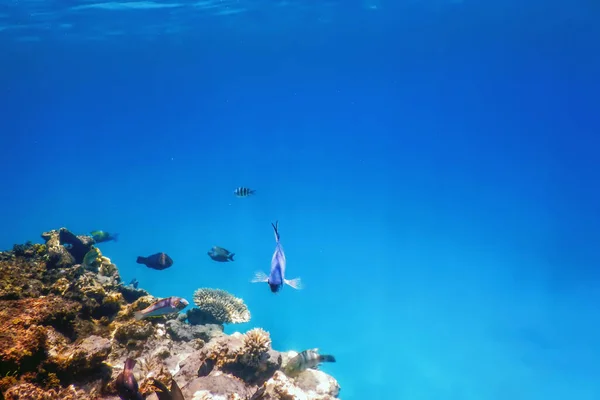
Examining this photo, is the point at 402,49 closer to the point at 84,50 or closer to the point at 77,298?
the point at 84,50

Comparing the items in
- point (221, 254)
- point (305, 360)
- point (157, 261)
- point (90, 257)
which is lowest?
point (305, 360)

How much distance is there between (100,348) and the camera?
4.50m

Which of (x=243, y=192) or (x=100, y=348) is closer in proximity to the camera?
(x=100, y=348)

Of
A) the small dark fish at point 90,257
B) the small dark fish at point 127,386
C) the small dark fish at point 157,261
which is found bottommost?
the small dark fish at point 127,386

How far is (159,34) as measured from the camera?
29141mm

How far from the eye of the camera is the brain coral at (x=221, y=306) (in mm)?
9195

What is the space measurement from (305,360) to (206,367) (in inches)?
82.1

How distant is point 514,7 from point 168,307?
28.3 meters

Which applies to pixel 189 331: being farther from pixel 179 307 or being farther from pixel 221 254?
pixel 221 254

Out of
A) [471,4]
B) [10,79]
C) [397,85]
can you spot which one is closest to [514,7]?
[471,4]

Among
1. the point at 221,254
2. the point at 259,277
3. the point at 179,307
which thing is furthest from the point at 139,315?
the point at 221,254

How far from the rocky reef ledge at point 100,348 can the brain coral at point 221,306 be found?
1010 mm

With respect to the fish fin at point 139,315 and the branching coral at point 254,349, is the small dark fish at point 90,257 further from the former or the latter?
the branching coral at point 254,349

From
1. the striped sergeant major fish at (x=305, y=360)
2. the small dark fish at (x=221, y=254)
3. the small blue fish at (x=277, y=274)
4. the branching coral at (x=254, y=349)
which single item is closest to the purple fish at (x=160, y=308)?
the branching coral at (x=254, y=349)
